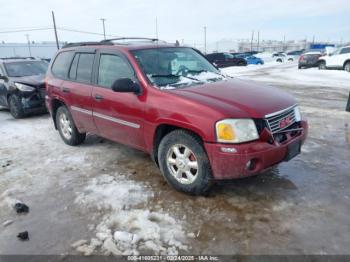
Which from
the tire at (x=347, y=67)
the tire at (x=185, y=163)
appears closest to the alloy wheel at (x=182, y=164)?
the tire at (x=185, y=163)

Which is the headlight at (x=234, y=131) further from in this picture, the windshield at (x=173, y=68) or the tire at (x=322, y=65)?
the tire at (x=322, y=65)

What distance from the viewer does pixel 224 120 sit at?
Answer: 316 cm

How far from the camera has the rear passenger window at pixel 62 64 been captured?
536cm

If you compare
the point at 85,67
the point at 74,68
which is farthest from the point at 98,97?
the point at 74,68

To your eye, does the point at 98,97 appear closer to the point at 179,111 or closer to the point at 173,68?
the point at 173,68

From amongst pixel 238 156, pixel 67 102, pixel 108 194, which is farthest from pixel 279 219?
pixel 67 102

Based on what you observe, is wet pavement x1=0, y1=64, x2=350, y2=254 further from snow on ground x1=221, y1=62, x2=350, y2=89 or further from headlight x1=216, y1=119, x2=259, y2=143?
snow on ground x1=221, y1=62, x2=350, y2=89

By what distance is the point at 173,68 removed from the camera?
429 cm

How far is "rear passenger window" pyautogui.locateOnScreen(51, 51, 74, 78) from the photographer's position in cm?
536

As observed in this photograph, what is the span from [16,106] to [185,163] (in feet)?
20.6

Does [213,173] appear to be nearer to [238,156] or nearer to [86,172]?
[238,156]

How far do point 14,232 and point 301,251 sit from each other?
2.75m

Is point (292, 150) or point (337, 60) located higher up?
point (292, 150)

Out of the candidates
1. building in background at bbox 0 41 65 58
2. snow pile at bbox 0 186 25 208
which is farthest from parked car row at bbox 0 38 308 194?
building in background at bbox 0 41 65 58
